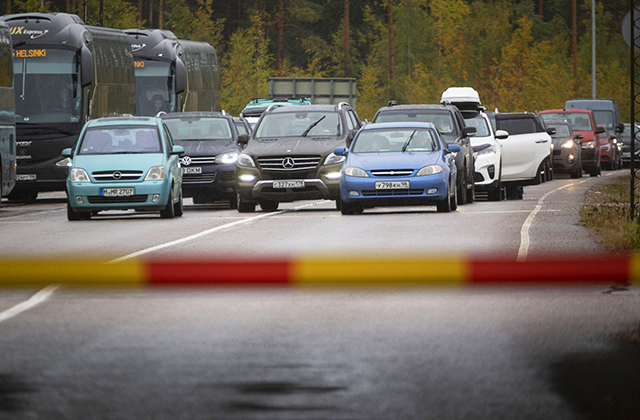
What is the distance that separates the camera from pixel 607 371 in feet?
24.3

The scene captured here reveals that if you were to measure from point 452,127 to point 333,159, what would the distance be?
10.4 feet

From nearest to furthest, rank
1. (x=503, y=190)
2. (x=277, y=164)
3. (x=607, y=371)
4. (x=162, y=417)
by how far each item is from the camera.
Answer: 1. (x=162, y=417)
2. (x=607, y=371)
3. (x=277, y=164)
4. (x=503, y=190)

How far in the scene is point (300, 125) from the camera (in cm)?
2589

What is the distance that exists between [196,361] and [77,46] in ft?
79.1

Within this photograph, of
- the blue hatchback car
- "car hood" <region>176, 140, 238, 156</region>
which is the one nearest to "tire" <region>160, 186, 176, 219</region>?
the blue hatchback car

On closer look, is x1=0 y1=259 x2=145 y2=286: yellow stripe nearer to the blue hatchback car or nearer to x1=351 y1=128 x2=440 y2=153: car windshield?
the blue hatchback car

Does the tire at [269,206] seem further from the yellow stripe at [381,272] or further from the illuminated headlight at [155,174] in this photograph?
the yellow stripe at [381,272]

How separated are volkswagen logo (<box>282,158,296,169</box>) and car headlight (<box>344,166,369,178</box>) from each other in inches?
71.8

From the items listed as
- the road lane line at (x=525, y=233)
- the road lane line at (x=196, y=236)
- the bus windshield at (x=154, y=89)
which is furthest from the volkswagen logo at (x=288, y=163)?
the bus windshield at (x=154, y=89)

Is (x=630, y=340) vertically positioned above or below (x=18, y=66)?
below

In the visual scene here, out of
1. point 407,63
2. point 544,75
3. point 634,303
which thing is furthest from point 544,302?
point 407,63

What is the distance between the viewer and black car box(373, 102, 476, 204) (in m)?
25.9

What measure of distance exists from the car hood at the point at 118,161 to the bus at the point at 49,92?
7204 millimetres

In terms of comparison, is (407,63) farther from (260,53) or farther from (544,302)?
(544,302)
